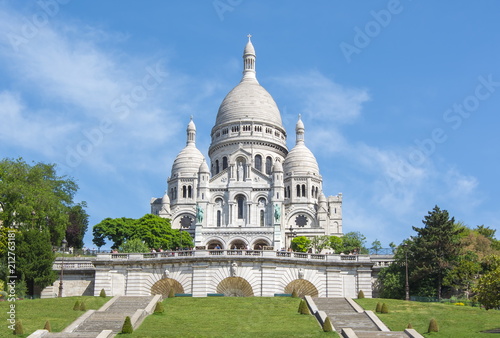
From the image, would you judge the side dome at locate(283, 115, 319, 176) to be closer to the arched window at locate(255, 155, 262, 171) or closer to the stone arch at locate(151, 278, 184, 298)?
the arched window at locate(255, 155, 262, 171)

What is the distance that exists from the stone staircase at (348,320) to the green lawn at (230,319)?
110 centimetres

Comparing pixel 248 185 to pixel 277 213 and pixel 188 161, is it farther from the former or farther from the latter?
pixel 188 161

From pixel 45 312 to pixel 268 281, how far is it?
15095 millimetres

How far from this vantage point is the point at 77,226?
8062 centimetres

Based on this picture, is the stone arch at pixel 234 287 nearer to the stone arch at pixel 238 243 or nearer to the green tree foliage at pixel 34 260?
the green tree foliage at pixel 34 260

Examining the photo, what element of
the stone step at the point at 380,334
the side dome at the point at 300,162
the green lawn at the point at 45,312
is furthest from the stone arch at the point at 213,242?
the stone step at the point at 380,334

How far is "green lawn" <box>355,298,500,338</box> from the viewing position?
112ft

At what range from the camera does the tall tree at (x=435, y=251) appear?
51188 millimetres

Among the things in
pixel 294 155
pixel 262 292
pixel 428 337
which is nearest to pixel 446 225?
pixel 262 292

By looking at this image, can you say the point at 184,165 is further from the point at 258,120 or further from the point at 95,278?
the point at 95,278

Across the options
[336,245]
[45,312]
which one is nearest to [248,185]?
[336,245]

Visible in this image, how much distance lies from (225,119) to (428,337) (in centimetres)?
9306

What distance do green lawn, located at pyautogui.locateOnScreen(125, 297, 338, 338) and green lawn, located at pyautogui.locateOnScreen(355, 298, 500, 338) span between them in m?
4.31

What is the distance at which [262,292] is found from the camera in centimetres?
4716
